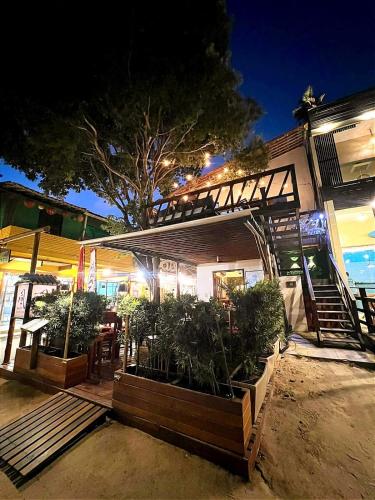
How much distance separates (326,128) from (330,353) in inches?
416

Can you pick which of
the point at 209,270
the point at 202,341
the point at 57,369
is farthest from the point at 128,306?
the point at 209,270

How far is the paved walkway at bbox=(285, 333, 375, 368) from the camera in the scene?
528 centimetres

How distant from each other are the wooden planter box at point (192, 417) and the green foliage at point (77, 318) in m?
2.13

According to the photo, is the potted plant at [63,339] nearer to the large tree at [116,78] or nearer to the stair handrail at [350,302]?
the large tree at [116,78]

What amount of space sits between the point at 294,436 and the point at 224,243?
5.35m

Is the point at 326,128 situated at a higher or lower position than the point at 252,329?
higher

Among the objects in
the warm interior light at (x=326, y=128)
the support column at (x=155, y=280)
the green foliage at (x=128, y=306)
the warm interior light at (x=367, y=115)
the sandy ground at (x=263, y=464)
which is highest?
the warm interior light at (x=326, y=128)

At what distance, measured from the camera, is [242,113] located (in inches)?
299

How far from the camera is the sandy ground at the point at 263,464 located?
2.45m

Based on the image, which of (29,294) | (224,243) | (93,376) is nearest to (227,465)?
(93,376)

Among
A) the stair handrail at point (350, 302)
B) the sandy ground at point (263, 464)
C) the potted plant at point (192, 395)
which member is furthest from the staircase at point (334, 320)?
the potted plant at point (192, 395)

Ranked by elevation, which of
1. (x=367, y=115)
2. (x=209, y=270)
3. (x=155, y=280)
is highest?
(x=367, y=115)

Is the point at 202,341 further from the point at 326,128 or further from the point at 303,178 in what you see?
the point at 326,128

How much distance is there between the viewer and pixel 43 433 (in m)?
3.43
